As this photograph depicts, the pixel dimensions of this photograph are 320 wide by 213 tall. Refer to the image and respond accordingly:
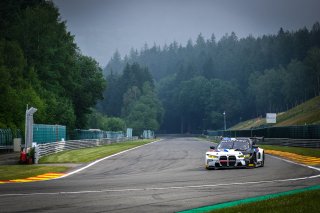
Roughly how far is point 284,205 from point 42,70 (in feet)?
177

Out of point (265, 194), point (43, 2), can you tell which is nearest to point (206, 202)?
point (265, 194)

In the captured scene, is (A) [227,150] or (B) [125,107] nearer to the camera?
(A) [227,150]

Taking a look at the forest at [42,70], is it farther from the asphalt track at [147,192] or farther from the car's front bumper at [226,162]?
the asphalt track at [147,192]

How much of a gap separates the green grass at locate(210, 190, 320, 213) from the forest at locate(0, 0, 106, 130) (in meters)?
41.0

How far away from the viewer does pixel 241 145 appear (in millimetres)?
21250

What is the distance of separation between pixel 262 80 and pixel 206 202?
169 m

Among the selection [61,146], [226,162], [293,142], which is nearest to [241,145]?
[226,162]

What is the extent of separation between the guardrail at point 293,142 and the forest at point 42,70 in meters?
23.3

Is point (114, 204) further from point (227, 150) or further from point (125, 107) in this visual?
point (125, 107)

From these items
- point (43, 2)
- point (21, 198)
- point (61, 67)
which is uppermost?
point (43, 2)

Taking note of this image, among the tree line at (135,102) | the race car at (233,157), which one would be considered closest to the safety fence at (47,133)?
the race car at (233,157)

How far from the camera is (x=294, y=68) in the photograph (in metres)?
164

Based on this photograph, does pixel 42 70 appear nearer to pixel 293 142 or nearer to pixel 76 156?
pixel 76 156

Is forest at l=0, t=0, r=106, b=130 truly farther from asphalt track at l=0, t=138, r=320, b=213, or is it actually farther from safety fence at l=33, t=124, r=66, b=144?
asphalt track at l=0, t=138, r=320, b=213
